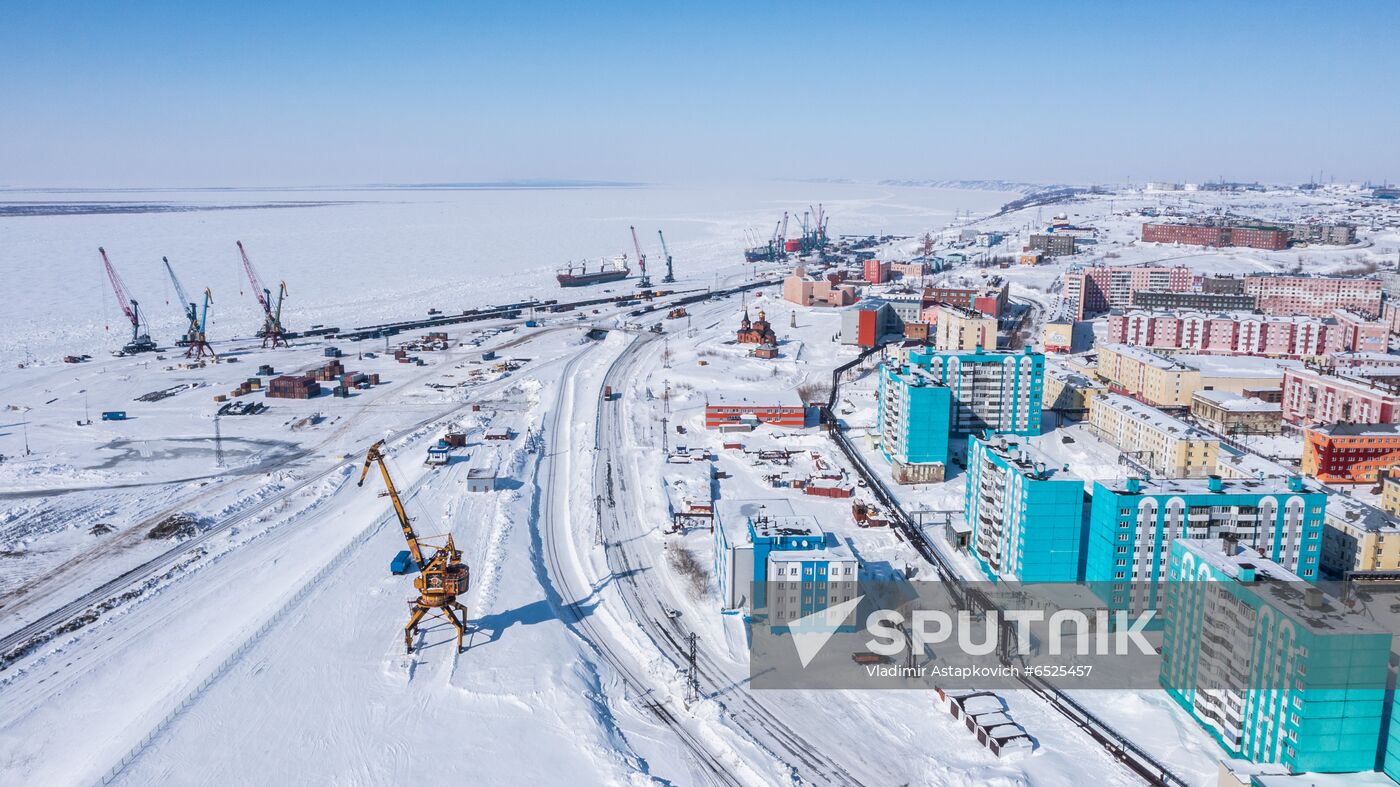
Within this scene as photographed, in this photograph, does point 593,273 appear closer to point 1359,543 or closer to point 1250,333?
point 1250,333

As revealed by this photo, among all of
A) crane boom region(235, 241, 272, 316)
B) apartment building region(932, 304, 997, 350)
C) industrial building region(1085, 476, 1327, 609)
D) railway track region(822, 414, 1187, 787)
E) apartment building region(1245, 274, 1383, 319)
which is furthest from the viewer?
apartment building region(1245, 274, 1383, 319)

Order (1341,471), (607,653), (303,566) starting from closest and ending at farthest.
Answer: (607,653) < (303,566) < (1341,471)

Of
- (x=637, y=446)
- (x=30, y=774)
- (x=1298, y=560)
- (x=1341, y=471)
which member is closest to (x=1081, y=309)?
(x=1341, y=471)

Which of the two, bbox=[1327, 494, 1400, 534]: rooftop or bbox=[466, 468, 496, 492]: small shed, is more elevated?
bbox=[1327, 494, 1400, 534]: rooftop

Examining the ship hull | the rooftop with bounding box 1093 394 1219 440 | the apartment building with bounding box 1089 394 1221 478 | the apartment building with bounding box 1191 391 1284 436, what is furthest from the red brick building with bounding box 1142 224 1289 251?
the rooftop with bounding box 1093 394 1219 440

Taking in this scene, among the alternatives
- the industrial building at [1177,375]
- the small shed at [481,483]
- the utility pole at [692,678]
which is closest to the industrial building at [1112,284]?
the industrial building at [1177,375]

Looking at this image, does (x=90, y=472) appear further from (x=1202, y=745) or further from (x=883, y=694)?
(x=1202, y=745)

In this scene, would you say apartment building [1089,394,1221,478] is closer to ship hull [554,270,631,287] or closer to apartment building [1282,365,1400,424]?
apartment building [1282,365,1400,424]
